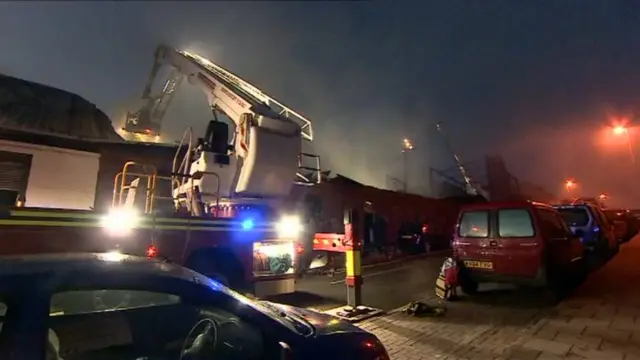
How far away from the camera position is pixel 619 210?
19094mm

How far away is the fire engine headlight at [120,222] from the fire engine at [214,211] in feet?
0.04

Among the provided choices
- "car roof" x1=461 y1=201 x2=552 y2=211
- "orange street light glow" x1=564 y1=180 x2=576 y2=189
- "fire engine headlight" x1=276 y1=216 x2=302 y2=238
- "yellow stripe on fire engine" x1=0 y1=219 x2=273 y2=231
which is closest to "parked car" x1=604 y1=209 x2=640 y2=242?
"orange street light glow" x1=564 y1=180 x2=576 y2=189

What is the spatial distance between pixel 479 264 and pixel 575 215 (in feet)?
20.4

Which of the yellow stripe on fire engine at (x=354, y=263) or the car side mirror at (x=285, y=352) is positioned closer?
the car side mirror at (x=285, y=352)

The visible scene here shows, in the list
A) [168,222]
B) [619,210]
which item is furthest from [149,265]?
[619,210]

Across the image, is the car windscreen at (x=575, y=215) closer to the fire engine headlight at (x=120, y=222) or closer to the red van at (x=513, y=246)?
the red van at (x=513, y=246)

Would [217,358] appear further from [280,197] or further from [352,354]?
[280,197]

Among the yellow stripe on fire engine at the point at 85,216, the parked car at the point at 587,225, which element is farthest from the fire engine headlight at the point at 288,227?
the parked car at the point at 587,225

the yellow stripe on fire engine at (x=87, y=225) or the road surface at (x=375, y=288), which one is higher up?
the yellow stripe on fire engine at (x=87, y=225)

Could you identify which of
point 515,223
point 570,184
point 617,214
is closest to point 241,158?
point 515,223

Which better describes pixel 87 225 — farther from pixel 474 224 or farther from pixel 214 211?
pixel 474 224

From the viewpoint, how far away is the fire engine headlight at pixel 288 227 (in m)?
7.12

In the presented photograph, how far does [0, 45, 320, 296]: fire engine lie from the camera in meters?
4.77

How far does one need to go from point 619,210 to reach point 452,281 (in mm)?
16327
